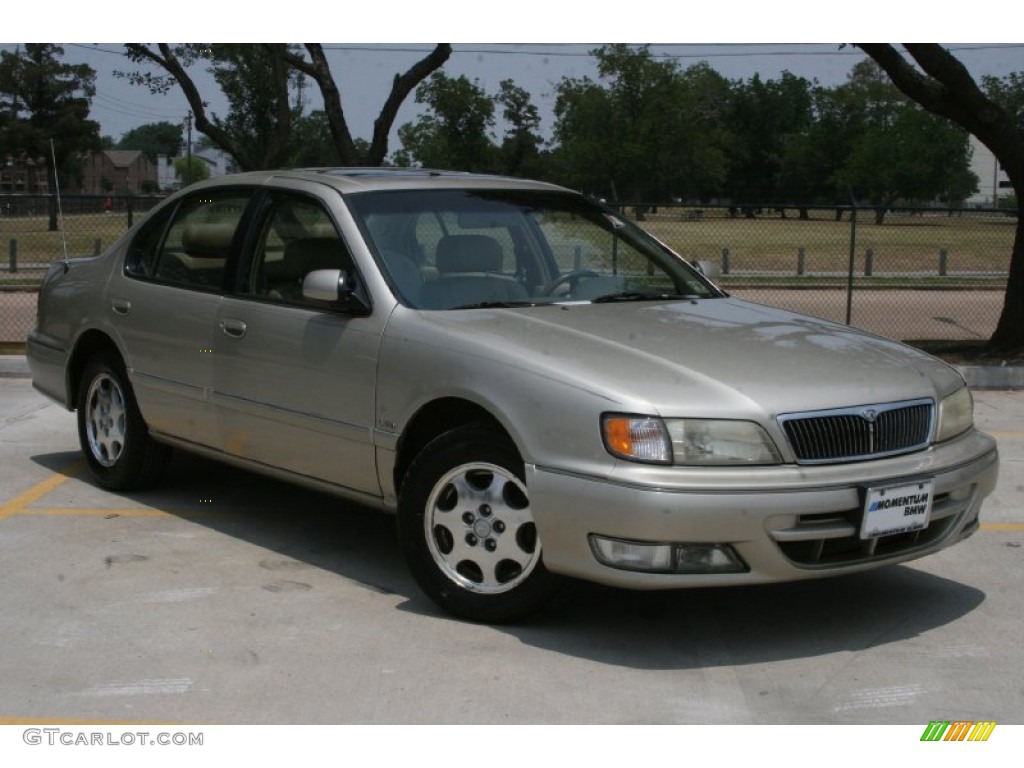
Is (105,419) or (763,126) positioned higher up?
(763,126)

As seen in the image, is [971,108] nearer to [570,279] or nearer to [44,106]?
[570,279]

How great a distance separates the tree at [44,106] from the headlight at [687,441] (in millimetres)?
19683

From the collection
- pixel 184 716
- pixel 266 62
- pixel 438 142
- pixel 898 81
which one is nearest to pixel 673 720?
pixel 184 716

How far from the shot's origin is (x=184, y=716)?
4.30 meters

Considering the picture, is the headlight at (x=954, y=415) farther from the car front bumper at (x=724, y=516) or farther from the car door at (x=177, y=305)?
the car door at (x=177, y=305)

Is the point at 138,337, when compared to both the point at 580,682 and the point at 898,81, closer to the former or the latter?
the point at 580,682

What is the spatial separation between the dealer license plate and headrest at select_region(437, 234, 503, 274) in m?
1.97

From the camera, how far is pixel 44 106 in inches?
1101

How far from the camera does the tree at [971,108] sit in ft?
42.1

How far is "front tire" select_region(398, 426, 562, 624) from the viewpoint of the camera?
16.4 feet

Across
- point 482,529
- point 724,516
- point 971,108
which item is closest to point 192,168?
point 971,108

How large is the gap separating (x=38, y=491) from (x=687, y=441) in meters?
4.17

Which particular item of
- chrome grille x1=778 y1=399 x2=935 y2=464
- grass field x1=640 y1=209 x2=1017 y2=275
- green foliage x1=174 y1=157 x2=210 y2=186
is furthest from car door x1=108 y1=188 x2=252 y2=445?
green foliage x1=174 y1=157 x2=210 y2=186
